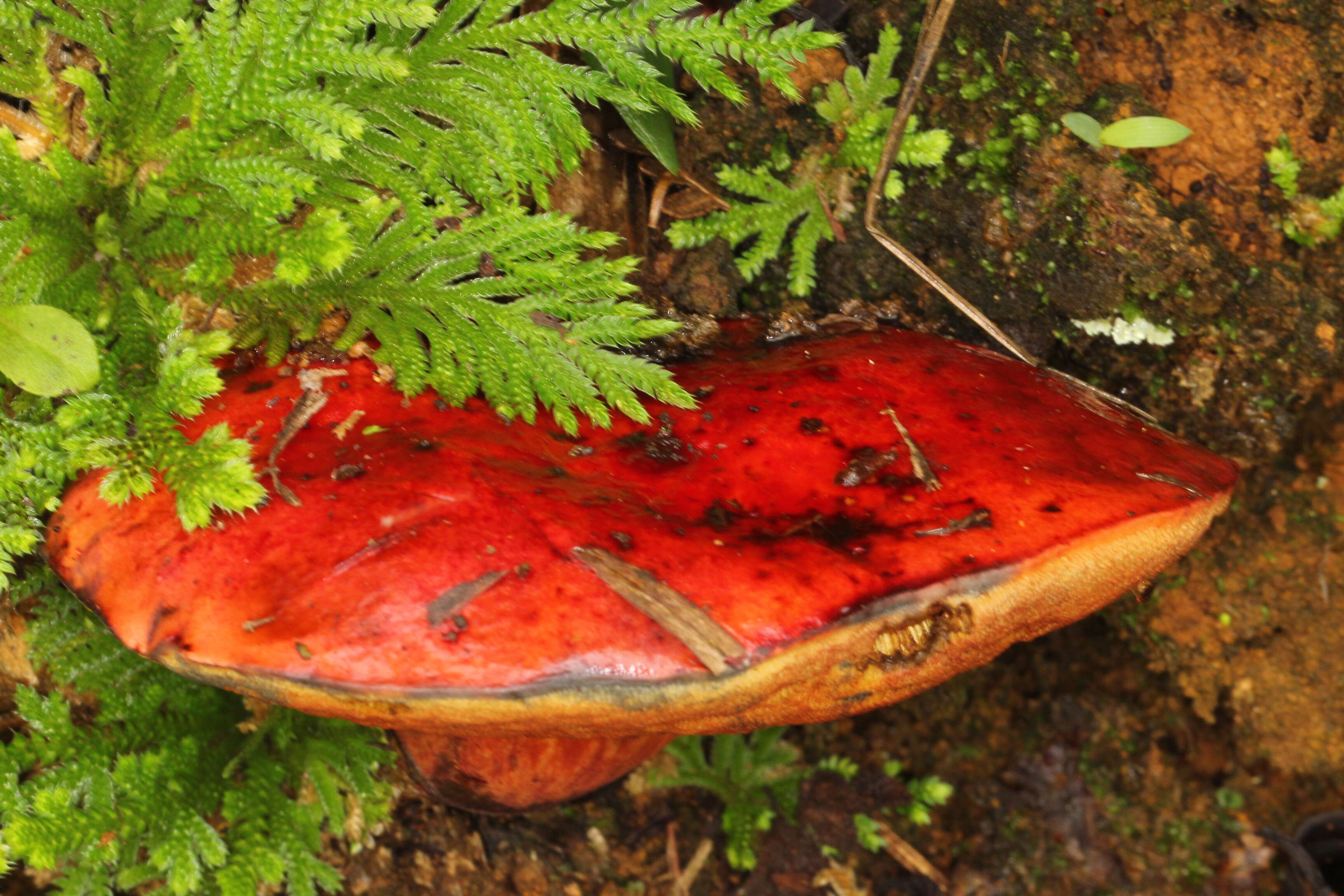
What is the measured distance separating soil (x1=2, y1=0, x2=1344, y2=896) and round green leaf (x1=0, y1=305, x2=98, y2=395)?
1.24 metres

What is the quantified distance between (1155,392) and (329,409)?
2371 mm

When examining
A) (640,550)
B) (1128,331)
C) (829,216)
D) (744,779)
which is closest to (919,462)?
(640,550)

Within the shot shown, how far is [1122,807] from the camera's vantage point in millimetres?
3701

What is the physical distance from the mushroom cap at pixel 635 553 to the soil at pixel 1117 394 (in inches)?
28.2

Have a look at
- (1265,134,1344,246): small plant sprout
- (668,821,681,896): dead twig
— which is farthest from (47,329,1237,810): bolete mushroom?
(668,821,681,896): dead twig

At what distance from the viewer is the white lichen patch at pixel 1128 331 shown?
266cm

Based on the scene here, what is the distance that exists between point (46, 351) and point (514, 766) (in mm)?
1646

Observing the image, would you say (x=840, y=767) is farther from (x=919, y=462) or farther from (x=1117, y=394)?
(x=919, y=462)

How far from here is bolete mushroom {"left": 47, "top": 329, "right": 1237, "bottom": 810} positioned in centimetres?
151

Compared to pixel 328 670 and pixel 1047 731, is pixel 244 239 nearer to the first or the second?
pixel 328 670

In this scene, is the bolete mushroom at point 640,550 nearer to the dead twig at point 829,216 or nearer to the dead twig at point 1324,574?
the dead twig at point 829,216

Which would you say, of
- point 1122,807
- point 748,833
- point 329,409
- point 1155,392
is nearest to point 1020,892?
point 1122,807

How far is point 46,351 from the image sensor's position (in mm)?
1953

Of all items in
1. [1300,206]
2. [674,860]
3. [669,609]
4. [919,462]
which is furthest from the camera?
[674,860]
